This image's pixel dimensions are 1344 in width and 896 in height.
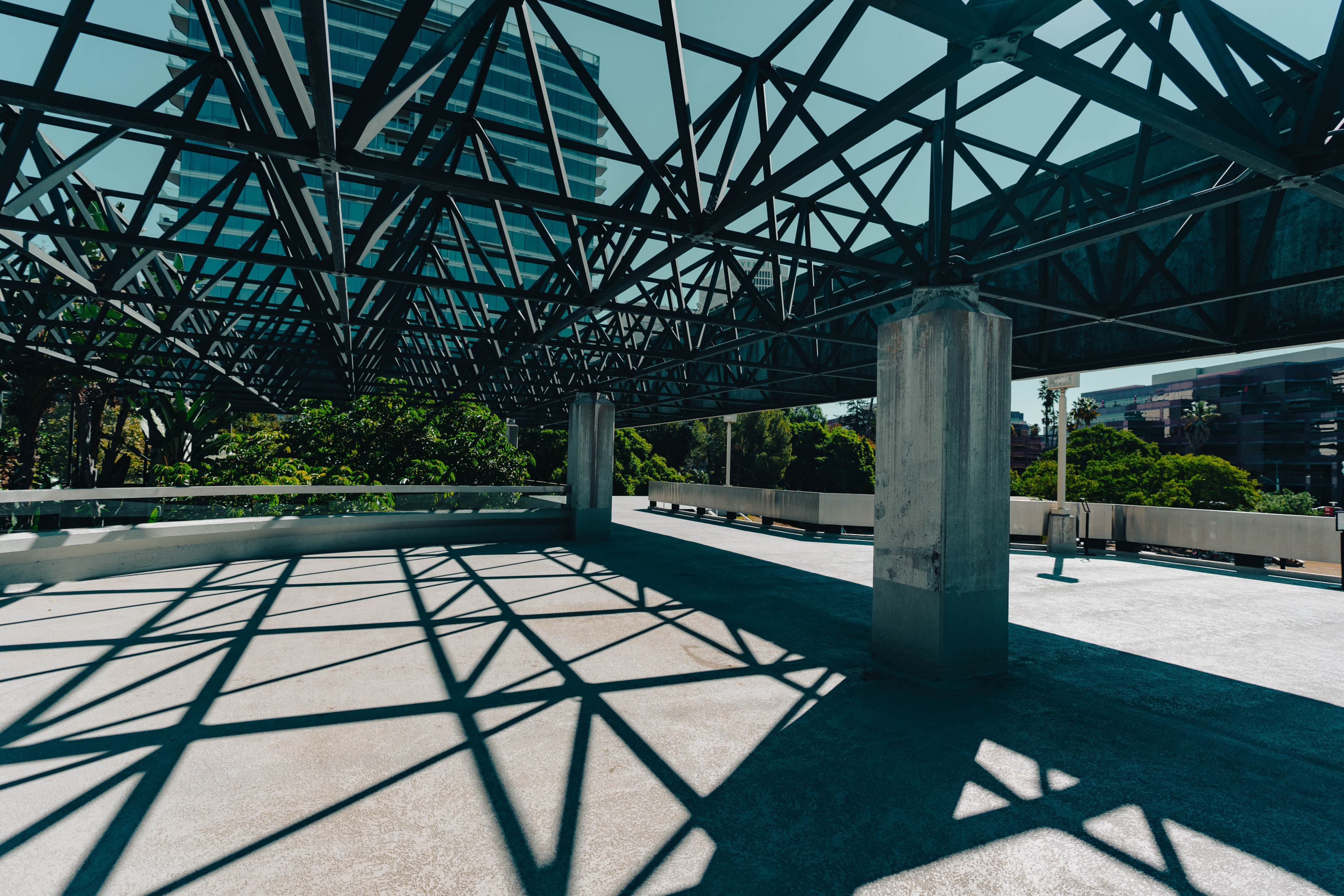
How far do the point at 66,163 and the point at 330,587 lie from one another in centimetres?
772

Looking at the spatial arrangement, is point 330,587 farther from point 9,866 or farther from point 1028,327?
point 1028,327

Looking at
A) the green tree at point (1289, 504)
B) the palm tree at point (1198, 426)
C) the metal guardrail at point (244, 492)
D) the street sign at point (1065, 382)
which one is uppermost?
the palm tree at point (1198, 426)

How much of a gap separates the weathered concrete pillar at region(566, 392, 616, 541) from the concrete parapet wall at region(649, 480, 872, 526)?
27.6 feet

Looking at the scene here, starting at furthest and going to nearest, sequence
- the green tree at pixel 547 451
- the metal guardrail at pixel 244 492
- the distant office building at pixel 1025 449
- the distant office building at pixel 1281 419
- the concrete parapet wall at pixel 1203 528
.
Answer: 1. the distant office building at pixel 1025 449
2. the distant office building at pixel 1281 419
3. the green tree at pixel 547 451
4. the concrete parapet wall at pixel 1203 528
5. the metal guardrail at pixel 244 492

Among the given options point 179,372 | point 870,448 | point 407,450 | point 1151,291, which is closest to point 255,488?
point 407,450

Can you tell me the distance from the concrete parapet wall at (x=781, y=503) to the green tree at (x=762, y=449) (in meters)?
32.6

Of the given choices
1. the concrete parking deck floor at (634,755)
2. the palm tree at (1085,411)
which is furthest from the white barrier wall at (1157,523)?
the palm tree at (1085,411)

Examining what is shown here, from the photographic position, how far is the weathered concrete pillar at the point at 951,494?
7.58 metres

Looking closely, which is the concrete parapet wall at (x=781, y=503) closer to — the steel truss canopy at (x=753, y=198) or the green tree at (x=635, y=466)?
the steel truss canopy at (x=753, y=198)

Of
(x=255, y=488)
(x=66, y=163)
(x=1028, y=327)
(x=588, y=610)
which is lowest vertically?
(x=588, y=610)

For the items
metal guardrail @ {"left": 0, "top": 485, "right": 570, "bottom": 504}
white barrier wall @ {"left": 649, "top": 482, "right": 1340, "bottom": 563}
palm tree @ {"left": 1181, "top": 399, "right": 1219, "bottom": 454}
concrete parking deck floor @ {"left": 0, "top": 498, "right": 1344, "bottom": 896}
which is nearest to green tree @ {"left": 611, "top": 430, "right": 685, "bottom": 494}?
white barrier wall @ {"left": 649, "top": 482, "right": 1340, "bottom": 563}

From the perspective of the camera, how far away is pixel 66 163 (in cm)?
719

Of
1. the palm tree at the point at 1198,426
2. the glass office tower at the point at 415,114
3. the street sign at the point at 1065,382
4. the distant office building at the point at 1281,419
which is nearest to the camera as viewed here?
the street sign at the point at 1065,382

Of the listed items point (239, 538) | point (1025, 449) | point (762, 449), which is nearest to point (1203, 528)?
point (239, 538)
